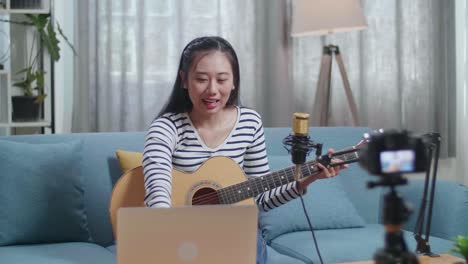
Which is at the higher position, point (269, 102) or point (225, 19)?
point (225, 19)

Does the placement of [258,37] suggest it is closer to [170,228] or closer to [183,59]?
[183,59]

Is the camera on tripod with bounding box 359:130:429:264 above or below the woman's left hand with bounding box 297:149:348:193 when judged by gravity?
above

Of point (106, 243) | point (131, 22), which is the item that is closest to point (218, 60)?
point (106, 243)

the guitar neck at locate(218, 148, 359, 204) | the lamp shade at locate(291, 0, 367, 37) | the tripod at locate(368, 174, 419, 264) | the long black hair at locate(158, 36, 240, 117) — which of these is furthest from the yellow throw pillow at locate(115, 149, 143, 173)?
the tripod at locate(368, 174, 419, 264)

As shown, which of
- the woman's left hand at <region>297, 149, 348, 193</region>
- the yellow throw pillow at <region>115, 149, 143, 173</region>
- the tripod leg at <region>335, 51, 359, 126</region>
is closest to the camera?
the woman's left hand at <region>297, 149, 348, 193</region>

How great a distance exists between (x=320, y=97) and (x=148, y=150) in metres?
1.59

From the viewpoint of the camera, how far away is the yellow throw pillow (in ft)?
7.93

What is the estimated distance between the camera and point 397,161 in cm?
81

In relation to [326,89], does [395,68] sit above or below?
above

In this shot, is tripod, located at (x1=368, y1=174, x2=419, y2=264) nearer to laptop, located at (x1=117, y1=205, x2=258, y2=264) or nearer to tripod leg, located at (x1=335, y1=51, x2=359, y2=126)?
laptop, located at (x1=117, y1=205, x2=258, y2=264)

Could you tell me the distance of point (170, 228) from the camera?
52.3 inches

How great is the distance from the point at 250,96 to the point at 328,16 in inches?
22.1

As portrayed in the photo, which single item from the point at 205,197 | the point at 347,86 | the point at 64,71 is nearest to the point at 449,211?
the point at 205,197

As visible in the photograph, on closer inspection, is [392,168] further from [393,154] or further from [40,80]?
[40,80]
